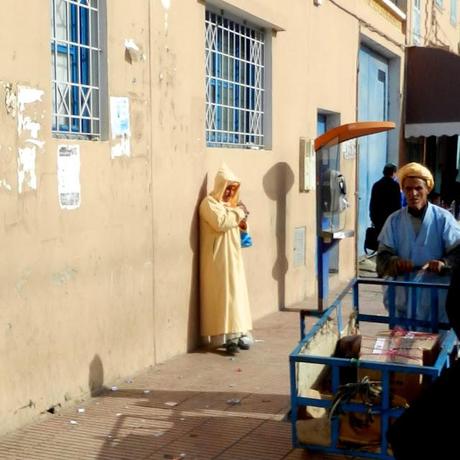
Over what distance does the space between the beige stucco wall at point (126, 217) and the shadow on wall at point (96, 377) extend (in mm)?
14

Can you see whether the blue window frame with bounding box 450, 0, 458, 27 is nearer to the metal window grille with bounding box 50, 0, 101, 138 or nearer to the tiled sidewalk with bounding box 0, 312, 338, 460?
the tiled sidewalk with bounding box 0, 312, 338, 460

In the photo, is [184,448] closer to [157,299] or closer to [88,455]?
[88,455]

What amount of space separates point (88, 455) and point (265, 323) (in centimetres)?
384

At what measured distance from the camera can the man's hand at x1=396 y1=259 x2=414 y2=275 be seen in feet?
17.6

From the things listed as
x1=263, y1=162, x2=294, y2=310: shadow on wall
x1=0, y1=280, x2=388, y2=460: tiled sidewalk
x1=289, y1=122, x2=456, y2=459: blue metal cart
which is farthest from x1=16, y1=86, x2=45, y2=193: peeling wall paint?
x1=263, y1=162, x2=294, y2=310: shadow on wall

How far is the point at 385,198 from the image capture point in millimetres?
11500

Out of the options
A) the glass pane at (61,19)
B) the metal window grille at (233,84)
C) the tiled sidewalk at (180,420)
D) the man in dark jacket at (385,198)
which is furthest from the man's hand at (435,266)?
the man in dark jacket at (385,198)

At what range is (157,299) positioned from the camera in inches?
261

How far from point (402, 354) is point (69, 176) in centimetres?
242

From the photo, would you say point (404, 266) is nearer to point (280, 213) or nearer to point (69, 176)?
point (69, 176)

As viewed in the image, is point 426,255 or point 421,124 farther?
point 421,124

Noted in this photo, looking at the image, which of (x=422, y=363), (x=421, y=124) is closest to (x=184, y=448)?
(x=422, y=363)

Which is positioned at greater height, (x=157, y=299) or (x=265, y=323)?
(x=157, y=299)

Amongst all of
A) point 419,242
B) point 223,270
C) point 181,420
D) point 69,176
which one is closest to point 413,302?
point 419,242
